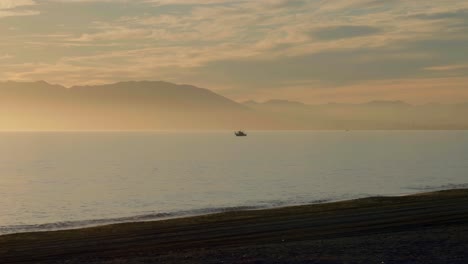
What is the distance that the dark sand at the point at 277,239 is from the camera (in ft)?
81.8

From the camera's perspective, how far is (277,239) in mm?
31406

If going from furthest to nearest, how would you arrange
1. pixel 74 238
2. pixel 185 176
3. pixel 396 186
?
pixel 185 176, pixel 396 186, pixel 74 238

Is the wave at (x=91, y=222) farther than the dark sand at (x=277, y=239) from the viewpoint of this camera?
Yes

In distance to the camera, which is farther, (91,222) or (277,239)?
(91,222)

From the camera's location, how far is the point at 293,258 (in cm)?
2423

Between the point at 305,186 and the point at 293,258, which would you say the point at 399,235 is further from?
the point at 305,186

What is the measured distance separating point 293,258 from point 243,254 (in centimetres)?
221

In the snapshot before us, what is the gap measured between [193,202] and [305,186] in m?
22.5

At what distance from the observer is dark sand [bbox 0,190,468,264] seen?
24922mm

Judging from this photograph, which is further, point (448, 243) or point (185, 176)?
point (185, 176)

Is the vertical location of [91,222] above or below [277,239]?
below

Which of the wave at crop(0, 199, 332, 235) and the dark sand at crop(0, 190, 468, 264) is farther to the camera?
the wave at crop(0, 199, 332, 235)

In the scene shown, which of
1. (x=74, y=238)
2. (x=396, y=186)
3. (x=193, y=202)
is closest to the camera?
(x=74, y=238)

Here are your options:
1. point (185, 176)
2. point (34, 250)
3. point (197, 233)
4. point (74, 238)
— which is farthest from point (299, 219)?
point (185, 176)
